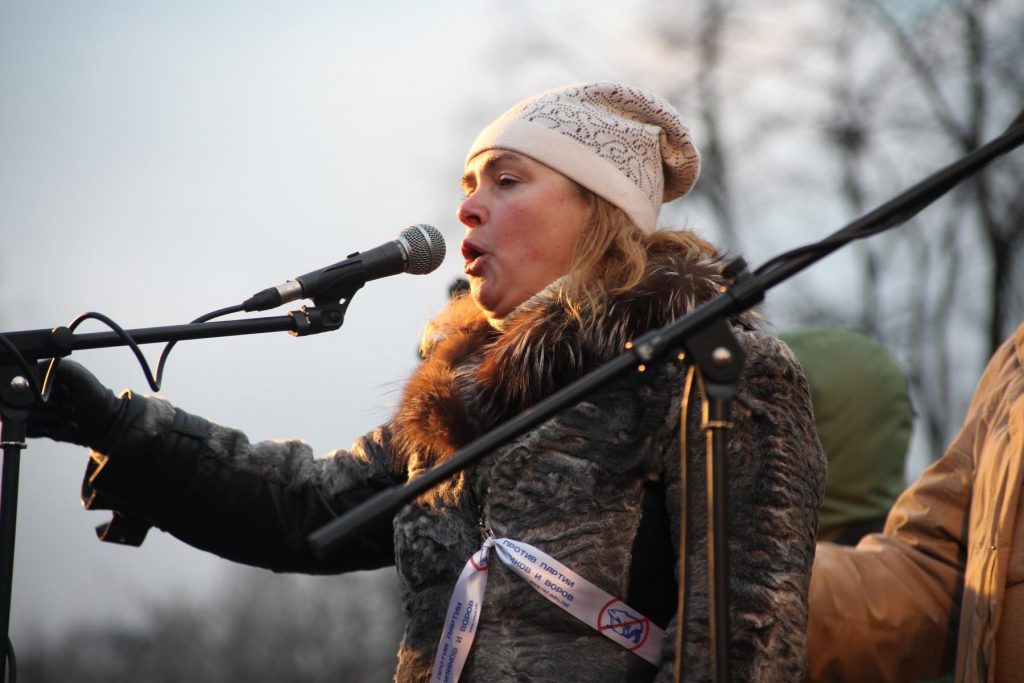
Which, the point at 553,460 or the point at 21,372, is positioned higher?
the point at 553,460

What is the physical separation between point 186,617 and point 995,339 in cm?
1104

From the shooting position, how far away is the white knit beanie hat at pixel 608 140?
3039 millimetres

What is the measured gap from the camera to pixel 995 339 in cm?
1197

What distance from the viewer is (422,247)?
9.00 feet

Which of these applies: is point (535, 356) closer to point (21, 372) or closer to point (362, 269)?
point (362, 269)

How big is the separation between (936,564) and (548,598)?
122 cm

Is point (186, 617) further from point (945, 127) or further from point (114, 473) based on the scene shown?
point (114, 473)

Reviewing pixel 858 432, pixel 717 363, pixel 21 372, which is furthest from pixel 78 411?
pixel 858 432

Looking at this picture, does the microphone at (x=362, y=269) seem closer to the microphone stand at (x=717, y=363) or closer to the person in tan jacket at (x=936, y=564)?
the microphone stand at (x=717, y=363)

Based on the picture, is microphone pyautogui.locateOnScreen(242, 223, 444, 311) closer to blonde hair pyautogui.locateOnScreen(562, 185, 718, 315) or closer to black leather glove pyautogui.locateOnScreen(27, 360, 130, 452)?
blonde hair pyautogui.locateOnScreen(562, 185, 718, 315)

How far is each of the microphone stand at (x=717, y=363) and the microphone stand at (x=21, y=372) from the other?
735 millimetres

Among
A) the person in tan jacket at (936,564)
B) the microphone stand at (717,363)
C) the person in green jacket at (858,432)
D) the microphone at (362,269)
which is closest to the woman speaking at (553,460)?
the microphone stand at (717,363)

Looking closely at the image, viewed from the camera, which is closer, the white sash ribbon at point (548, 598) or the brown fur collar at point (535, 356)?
the white sash ribbon at point (548, 598)

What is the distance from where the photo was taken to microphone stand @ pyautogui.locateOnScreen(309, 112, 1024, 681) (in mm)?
1849
